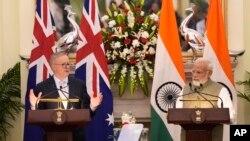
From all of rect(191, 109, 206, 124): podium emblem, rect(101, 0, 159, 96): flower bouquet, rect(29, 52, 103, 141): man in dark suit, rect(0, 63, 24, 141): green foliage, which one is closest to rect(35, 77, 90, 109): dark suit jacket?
rect(29, 52, 103, 141): man in dark suit

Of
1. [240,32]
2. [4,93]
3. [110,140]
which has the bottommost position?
[110,140]

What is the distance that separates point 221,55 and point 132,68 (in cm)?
117

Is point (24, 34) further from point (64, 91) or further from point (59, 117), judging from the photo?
point (59, 117)

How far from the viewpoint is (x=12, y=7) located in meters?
9.30

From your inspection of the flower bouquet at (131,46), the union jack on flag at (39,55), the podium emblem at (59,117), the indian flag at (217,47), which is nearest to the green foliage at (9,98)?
the union jack on flag at (39,55)

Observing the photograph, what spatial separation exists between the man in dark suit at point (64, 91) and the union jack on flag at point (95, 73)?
1.74 metres

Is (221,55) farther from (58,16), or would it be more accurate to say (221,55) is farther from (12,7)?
(12,7)

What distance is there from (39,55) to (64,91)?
84.7 inches

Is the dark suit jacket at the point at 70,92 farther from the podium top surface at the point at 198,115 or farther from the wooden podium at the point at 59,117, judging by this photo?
the podium top surface at the point at 198,115

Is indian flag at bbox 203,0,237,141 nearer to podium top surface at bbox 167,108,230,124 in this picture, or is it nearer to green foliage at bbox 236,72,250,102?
green foliage at bbox 236,72,250,102

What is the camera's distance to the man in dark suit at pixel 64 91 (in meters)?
6.62

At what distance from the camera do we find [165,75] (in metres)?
8.55

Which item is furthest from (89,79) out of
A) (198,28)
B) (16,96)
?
(198,28)

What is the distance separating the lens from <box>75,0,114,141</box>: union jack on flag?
8.49 meters
